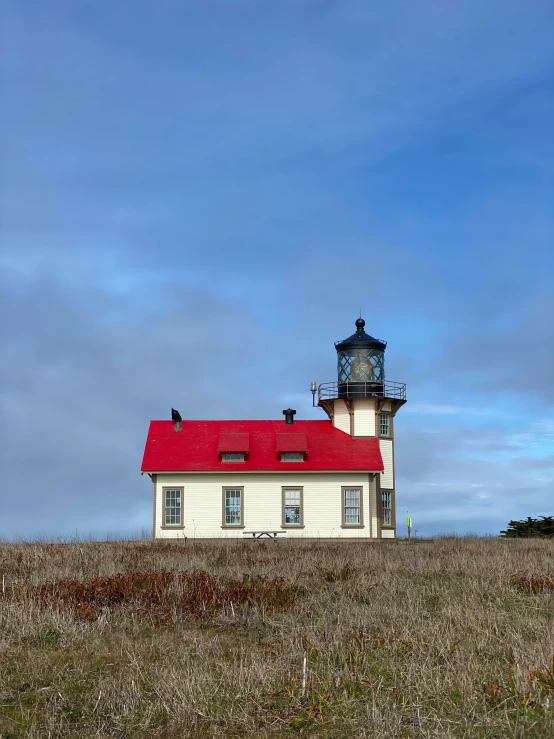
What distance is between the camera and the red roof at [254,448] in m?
31.1

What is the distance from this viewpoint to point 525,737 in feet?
18.1

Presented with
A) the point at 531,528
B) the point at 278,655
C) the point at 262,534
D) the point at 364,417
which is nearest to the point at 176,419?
the point at 262,534

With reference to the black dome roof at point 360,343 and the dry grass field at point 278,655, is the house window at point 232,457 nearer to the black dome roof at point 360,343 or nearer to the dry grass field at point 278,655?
the black dome roof at point 360,343

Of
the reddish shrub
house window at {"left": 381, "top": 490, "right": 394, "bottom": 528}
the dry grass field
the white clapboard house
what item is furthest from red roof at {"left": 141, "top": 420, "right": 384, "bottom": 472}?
the reddish shrub

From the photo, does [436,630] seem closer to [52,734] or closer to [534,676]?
[534,676]

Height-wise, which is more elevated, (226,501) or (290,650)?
(226,501)

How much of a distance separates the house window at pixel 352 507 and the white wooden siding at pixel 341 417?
10.0ft

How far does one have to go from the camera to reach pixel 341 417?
112 feet

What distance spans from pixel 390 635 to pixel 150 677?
2690 mm

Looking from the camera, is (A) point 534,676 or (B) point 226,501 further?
(B) point 226,501

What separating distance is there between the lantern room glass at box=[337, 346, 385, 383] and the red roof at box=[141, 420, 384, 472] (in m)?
2.44

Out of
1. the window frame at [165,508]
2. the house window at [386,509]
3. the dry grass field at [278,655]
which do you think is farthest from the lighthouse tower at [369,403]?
the dry grass field at [278,655]

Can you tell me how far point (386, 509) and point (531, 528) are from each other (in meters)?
9.46

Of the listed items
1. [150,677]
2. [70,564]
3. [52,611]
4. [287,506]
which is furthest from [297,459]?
[150,677]
